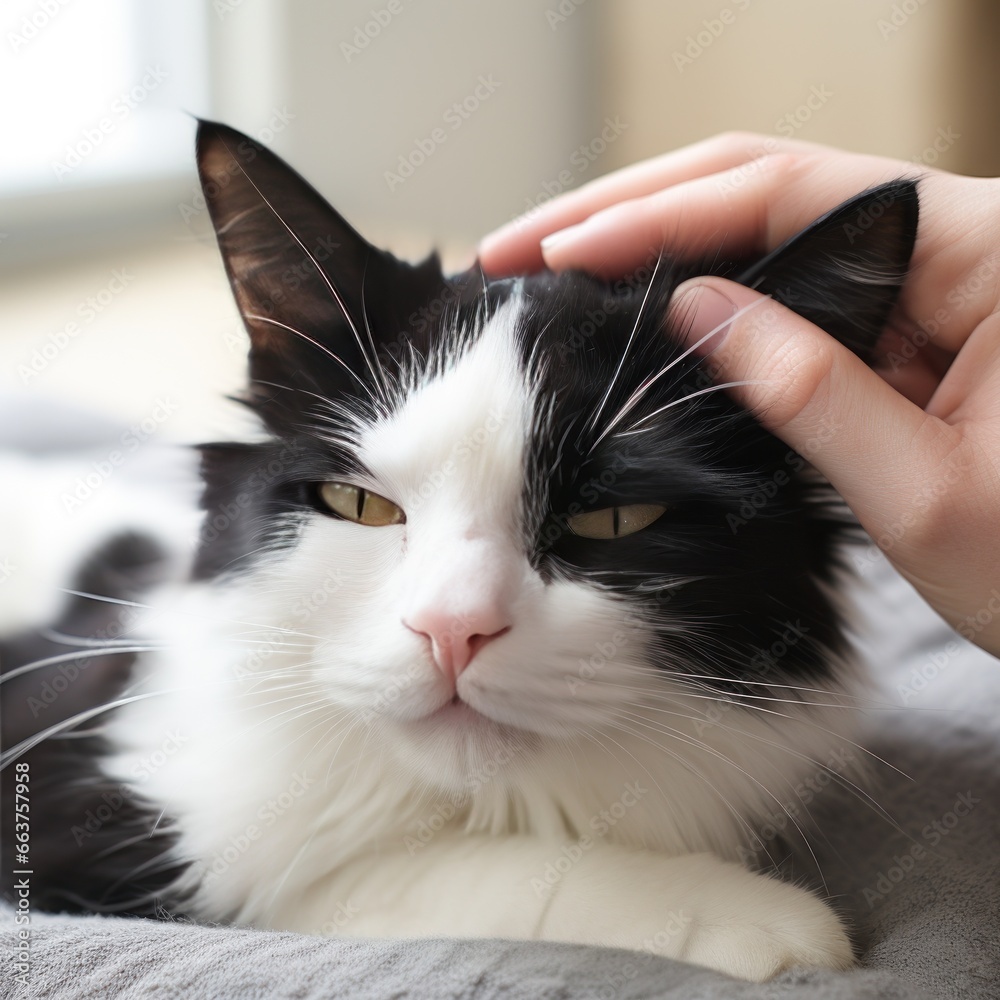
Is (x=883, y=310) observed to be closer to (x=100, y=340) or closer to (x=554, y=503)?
(x=554, y=503)

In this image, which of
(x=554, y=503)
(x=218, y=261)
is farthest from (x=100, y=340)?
(x=554, y=503)

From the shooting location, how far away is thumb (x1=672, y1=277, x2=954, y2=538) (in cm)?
76

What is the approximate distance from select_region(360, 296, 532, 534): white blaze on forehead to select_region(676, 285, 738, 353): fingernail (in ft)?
0.53

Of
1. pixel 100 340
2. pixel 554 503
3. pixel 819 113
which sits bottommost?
pixel 554 503

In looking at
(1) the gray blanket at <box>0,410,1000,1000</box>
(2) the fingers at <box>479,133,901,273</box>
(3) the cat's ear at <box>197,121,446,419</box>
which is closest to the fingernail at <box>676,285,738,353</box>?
(2) the fingers at <box>479,133,901,273</box>

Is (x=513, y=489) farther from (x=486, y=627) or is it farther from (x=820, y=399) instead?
(x=820, y=399)

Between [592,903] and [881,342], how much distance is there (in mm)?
615

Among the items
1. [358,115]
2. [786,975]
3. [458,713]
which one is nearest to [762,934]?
[786,975]

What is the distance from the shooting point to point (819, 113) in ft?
8.81

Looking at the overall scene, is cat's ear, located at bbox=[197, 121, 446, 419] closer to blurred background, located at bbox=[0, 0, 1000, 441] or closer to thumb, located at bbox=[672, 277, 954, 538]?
blurred background, located at bbox=[0, 0, 1000, 441]

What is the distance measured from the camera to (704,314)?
809 mm

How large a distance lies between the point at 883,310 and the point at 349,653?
0.59 meters

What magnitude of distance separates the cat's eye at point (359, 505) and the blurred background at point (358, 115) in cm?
21

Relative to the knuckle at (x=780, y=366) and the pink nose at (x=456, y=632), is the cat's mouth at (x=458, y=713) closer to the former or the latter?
the pink nose at (x=456, y=632)
